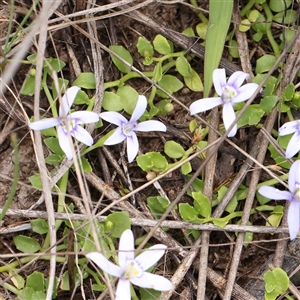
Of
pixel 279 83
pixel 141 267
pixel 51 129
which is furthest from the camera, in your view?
pixel 279 83

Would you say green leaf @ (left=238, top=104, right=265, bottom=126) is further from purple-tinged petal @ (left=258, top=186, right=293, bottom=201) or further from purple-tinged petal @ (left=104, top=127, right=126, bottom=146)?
purple-tinged petal @ (left=104, top=127, right=126, bottom=146)

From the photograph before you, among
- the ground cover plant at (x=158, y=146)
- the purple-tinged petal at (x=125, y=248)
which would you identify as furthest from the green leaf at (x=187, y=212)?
the purple-tinged petal at (x=125, y=248)

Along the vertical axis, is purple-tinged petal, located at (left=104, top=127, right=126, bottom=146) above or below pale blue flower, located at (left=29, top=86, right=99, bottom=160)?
below

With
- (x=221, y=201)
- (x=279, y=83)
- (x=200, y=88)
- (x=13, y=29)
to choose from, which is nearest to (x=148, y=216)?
(x=221, y=201)

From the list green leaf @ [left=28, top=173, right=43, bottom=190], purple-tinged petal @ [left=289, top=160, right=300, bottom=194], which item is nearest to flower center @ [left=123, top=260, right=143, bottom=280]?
green leaf @ [left=28, top=173, right=43, bottom=190]

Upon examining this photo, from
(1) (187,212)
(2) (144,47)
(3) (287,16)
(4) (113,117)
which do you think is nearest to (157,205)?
(1) (187,212)

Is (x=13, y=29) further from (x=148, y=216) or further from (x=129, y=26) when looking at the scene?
(x=148, y=216)
